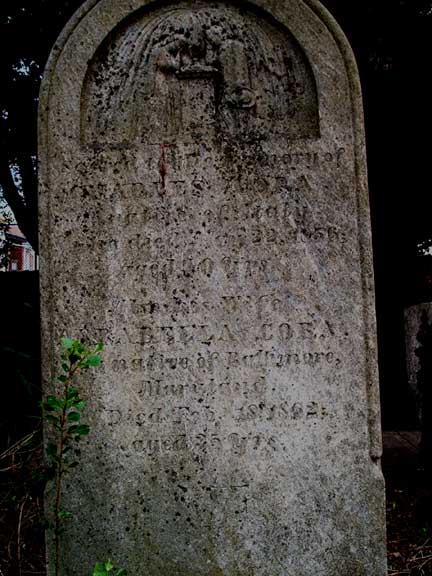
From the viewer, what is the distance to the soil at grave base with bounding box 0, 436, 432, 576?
3248 millimetres

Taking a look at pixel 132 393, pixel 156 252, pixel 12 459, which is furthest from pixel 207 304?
pixel 12 459

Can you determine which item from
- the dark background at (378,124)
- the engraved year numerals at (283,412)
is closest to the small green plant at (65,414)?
the engraved year numerals at (283,412)

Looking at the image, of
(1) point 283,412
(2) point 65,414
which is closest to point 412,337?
(1) point 283,412

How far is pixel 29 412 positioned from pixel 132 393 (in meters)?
2.63

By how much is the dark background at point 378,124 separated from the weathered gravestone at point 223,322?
3.21 metres

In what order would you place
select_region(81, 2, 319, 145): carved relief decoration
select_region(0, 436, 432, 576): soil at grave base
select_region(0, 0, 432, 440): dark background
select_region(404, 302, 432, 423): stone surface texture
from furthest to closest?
1. select_region(404, 302, 432, 423): stone surface texture
2. select_region(0, 0, 432, 440): dark background
3. select_region(0, 436, 432, 576): soil at grave base
4. select_region(81, 2, 319, 145): carved relief decoration

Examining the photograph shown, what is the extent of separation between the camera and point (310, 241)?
275 cm

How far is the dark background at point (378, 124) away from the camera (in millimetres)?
6598

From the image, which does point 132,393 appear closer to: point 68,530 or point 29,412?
point 68,530

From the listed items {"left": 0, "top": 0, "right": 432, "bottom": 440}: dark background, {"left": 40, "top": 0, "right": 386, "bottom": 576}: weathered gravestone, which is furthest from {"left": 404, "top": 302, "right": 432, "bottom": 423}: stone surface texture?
{"left": 40, "top": 0, "right": 386, "bottom": 576}: weathered gravestone

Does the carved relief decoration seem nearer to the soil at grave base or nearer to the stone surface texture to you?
the soil at grave base

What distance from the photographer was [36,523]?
341 cm

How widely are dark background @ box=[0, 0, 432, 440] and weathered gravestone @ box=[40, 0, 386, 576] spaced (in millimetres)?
3207

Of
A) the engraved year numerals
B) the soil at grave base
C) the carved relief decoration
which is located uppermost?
the carved relief decoration
